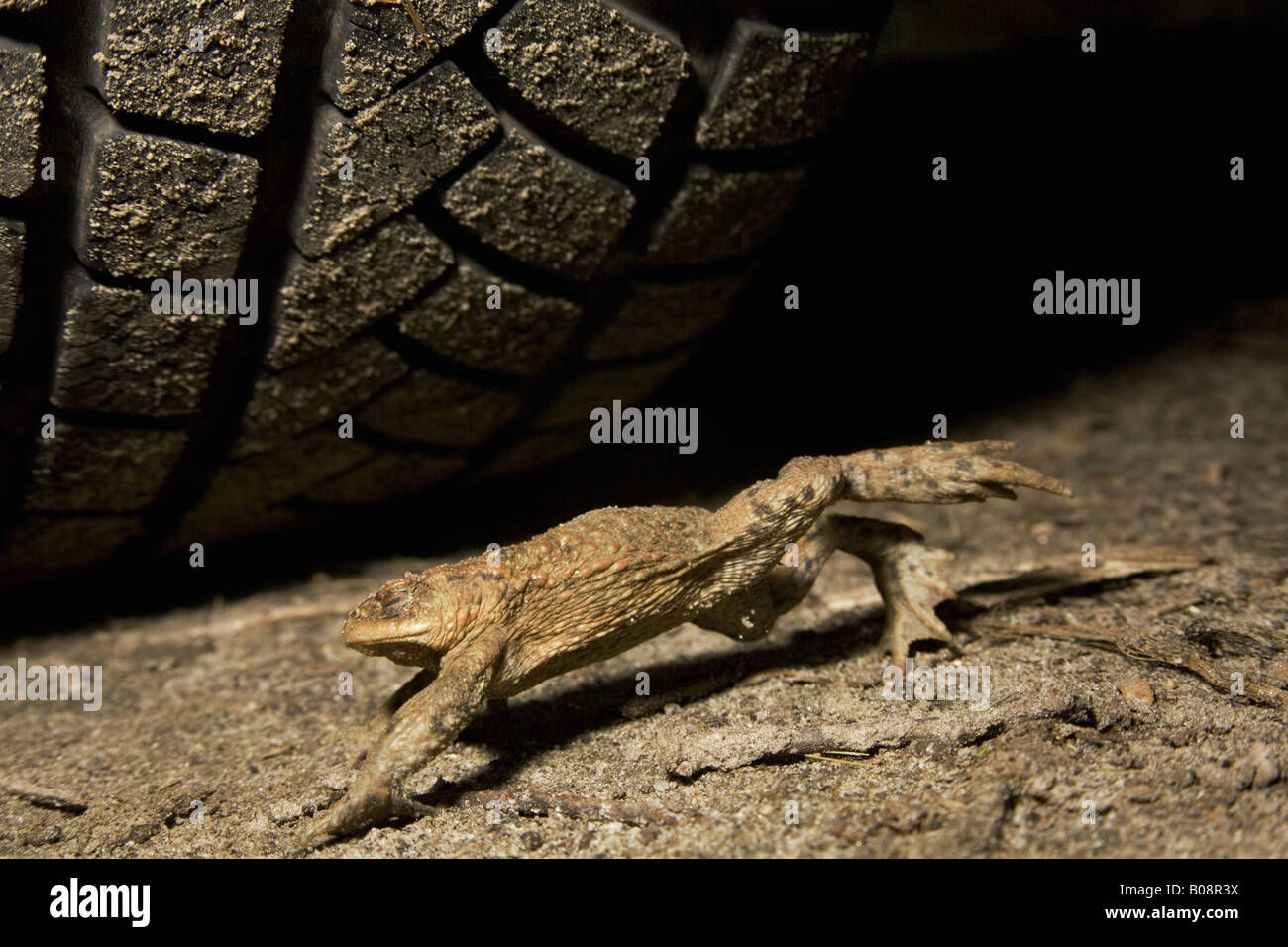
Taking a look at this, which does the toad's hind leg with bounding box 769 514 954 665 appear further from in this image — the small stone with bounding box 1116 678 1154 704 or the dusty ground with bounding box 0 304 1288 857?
the small stone with bounding box 1116 678 1154 704

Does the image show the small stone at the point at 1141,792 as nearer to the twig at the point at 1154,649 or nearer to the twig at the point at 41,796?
the twig at the point at 1154,649

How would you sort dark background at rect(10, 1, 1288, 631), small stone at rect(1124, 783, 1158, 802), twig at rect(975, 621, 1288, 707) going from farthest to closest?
dark background at rect(10, 1, 1288, 631) → twig at rect(975, 621, 1288, 707) → small stone at rect(1124, 783, 1158, 802)

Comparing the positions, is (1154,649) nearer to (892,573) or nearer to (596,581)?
(892,573)

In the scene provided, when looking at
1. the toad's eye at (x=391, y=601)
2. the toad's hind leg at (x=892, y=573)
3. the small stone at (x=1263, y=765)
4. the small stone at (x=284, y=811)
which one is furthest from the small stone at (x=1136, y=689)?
the small stone at (x=284, y=811)

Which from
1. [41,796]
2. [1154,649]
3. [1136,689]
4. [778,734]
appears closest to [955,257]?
[1154,649]

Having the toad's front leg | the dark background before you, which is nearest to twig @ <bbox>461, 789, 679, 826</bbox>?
the toad's front leg

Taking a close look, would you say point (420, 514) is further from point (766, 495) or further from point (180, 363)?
point (766, 495)
